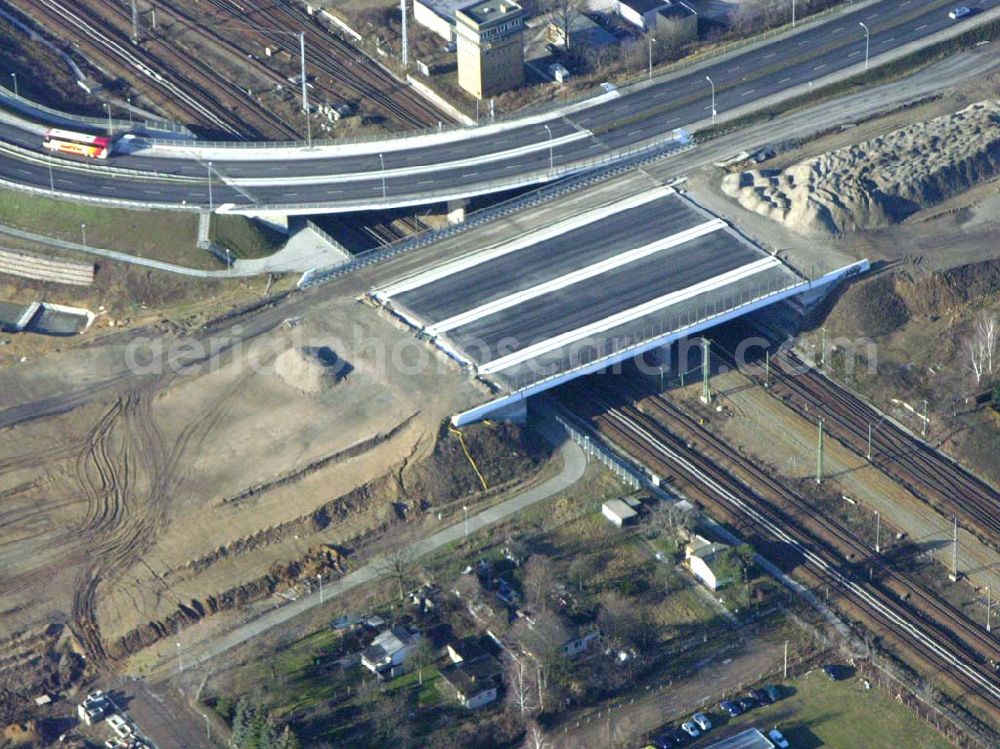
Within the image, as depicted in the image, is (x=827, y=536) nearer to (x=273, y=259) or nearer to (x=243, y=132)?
(x=273, y=259)

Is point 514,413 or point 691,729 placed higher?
point 514,413

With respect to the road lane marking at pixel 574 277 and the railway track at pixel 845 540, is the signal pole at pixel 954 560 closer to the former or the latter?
the railway track at pixel 845 540

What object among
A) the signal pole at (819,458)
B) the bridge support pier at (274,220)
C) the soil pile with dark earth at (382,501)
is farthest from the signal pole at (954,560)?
the bridge support pier at (274,220)

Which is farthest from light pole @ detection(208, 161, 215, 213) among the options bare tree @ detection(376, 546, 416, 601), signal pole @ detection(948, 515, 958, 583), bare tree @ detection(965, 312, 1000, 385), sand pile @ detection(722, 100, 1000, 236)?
signal pole @ detection(948, 515, 958, 583)

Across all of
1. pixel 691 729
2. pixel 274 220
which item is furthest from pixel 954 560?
pixel 274 220

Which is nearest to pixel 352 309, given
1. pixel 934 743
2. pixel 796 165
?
pixel 796 165

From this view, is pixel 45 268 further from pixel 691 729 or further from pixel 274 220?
pixel 691 729
